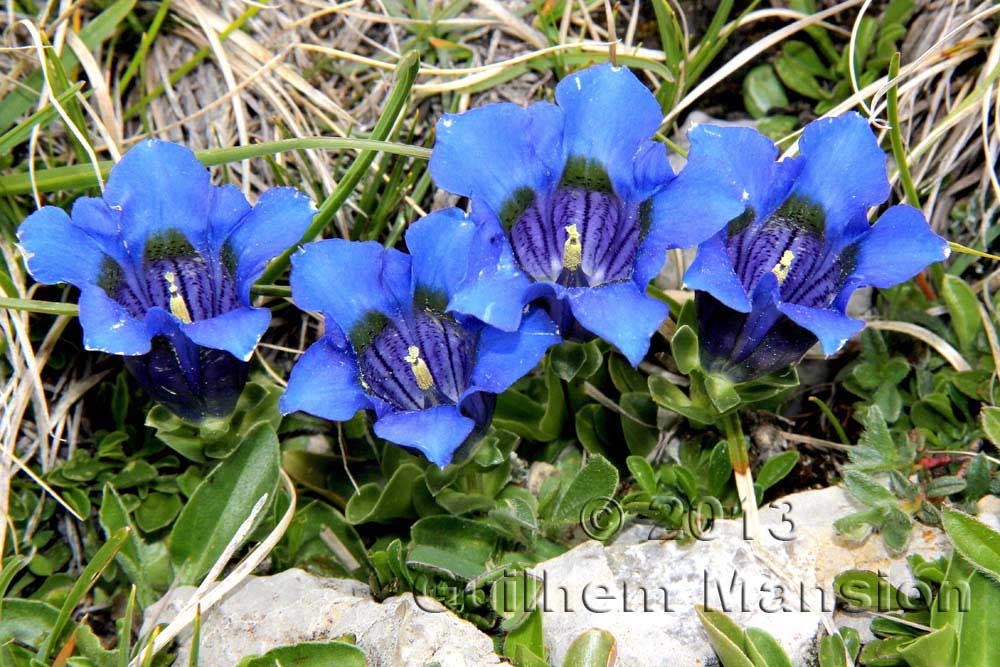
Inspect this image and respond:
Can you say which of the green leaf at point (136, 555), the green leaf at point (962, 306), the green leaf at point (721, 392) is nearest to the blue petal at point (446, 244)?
the green leaf at point (721, 392)

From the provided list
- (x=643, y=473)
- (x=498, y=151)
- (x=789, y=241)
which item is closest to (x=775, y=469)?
(x=643, y=473)

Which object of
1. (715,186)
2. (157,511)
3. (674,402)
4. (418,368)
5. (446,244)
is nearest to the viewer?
(715,186)

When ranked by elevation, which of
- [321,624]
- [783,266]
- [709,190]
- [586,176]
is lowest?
[321,624]

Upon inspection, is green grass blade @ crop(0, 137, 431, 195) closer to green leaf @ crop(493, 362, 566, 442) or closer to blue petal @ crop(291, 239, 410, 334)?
blue petal @ crop(291, 239, 410, 334)

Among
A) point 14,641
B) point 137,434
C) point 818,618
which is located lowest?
point 14,641

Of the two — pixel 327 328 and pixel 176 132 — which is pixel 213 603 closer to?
pixel 327 328

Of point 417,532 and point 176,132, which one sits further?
point 176,132

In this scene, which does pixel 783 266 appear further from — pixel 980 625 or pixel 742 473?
pixel 980 625

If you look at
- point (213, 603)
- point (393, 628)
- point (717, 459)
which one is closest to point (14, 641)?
point (213, 603)
